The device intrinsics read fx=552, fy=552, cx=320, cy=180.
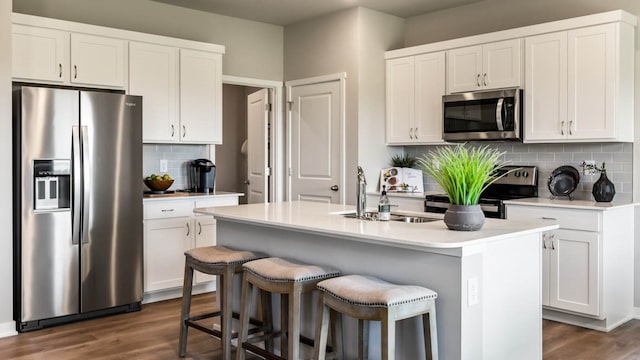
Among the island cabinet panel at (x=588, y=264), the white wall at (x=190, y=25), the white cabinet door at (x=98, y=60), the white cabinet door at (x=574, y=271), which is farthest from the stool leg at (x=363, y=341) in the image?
the white wall at (x=190, y=25)

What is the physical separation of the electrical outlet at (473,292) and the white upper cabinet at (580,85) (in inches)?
89.0

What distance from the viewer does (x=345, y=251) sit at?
2.90 meters

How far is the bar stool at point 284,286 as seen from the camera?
2.66 meters

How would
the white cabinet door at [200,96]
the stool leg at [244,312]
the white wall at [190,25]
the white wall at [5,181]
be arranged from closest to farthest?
1. the stool leg at [244,312]
2. the white wall at [5,181]
3. the white wall at [190,25]
4. the white cabinet door at [200,96]

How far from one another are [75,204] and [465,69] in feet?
11.1

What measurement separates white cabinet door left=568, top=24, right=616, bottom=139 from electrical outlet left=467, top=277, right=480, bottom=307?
2.26 metres

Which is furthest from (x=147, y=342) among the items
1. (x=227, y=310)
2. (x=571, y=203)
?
(x=571, y=203)

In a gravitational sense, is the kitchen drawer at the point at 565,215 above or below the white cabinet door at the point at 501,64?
below

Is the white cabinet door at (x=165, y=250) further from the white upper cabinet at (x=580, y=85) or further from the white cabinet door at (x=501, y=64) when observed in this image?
the white upper cabinet at (x=580, y=85)

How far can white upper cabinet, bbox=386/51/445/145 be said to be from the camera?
202 inches

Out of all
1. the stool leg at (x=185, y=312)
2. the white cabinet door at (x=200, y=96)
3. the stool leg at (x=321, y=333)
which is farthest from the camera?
the white cabinet door at (x=200, y=96)

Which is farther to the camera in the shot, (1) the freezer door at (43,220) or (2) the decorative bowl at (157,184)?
(2) the decorative bowl at (157,184)

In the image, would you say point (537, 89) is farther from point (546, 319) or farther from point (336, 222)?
point (336, 222)

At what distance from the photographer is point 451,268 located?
2.40m
